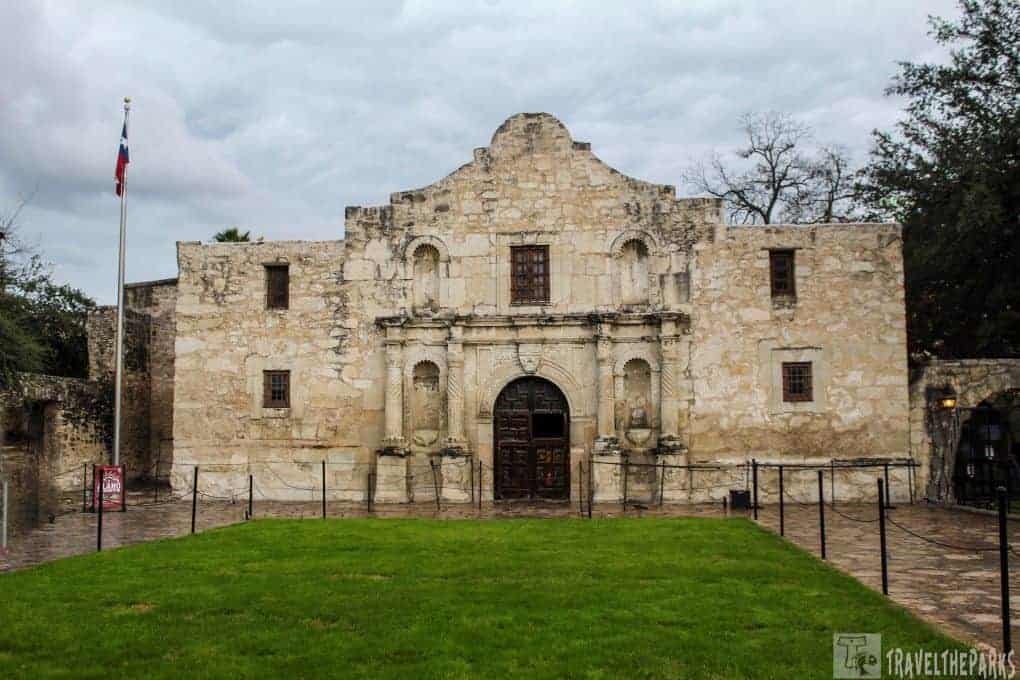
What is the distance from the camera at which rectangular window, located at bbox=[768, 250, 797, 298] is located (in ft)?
67.8

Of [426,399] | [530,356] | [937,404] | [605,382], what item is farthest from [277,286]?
[937,404]

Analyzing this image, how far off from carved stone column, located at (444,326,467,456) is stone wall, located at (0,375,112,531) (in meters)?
8.41

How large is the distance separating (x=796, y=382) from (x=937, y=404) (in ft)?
10.6

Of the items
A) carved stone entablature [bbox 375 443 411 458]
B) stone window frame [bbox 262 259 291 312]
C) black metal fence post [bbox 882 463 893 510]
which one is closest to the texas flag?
stone window frame [bbox 262 259 291 312]

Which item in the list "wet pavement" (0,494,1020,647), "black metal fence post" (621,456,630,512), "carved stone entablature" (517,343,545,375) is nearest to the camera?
"wet pavement" (0,494,1020,647)

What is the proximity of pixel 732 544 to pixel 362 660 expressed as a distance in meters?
7.35

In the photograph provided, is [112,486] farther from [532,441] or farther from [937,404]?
[937,404]

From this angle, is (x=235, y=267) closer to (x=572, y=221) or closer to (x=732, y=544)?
Result: (x=572, y=221)

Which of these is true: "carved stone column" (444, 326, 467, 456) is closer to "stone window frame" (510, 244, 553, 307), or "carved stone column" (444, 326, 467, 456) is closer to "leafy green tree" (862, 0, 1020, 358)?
"stone window frame" (510, 244, 553, 307)

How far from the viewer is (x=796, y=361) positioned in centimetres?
2038

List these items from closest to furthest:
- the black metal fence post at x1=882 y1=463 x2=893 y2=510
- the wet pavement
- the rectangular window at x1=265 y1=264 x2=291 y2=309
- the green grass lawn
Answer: the green grass lawn
the wet pavement
the black metal fence post at x1=882 y1=463 x2=893 y2=510
the rectangular window at x1=265 y1=264 x2=291 y2=309

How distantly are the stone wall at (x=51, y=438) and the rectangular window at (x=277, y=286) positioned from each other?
220 inches

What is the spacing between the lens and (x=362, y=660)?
7152mm

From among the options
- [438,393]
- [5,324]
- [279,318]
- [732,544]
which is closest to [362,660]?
[732,544]
